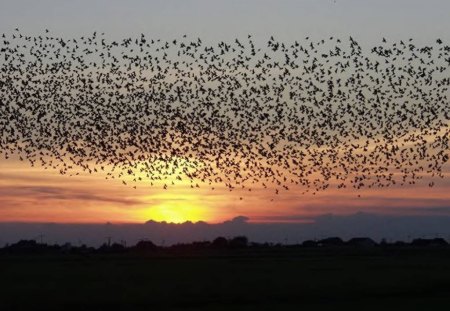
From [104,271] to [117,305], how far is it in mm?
25187

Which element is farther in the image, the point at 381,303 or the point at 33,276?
the point at 33,276

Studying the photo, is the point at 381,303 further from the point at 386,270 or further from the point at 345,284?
the point at 386,270

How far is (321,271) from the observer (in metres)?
66.1

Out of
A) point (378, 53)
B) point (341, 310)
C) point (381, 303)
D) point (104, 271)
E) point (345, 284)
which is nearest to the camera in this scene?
point (378, 53)

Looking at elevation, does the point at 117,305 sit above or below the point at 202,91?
below

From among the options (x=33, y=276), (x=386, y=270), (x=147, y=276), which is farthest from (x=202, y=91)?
(x=386, y=270)

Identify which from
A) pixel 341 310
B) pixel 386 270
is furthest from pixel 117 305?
pixel 386 270

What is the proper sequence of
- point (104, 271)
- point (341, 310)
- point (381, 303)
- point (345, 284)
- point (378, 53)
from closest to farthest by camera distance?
point (378, 53), point (341, 310), point (381, 303), point (345, 284), point (104, 271)

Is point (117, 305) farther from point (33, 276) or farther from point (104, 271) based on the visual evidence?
point (104, 271)

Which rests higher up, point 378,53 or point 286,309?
point 378,53

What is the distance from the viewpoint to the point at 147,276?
5853cm

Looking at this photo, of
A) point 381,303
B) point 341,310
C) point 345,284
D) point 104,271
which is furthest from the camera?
point 104,271

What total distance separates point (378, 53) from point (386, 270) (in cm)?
3416

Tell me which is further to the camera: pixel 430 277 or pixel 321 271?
pixel 321 271
